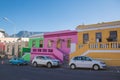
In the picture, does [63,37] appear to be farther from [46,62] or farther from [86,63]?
[86,63]

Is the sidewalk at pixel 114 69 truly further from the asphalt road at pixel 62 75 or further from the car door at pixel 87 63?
the asphalt road at pixel 62 75

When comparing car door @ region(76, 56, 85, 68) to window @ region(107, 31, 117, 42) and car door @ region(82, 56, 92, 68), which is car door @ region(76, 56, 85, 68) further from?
window @ region(107, 31, 117, 42)

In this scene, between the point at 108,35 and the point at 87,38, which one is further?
the point at 87,38

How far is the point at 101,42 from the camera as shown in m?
26.8

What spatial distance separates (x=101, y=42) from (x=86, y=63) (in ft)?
14.6

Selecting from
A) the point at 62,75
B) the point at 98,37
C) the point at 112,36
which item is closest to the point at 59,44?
the point at 98,37

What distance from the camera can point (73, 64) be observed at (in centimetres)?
2494

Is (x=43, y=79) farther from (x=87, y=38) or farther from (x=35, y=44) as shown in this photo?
(x=35, y=44)

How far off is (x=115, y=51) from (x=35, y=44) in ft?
68.1

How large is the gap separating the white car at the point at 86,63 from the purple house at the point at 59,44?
281 inches

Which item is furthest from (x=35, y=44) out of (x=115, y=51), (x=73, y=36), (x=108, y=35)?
(x=115, y=51)

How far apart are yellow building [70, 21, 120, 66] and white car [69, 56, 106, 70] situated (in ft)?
9.35

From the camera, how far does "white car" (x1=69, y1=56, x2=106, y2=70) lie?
22859 mm

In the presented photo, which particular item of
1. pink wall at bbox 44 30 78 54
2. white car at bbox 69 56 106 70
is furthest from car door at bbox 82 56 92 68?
pink wall at bbox 44 30 78 54
